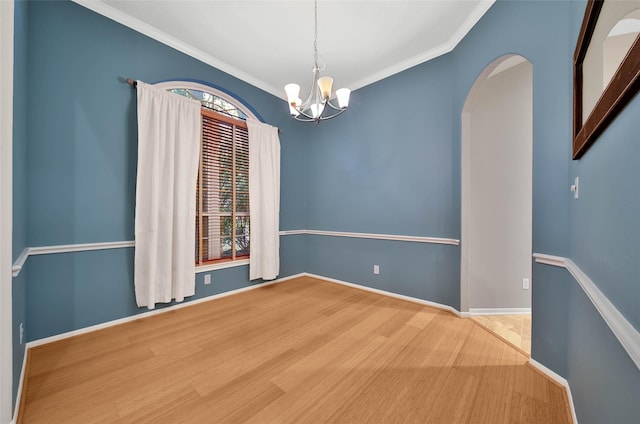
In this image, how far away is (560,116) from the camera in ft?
4.95

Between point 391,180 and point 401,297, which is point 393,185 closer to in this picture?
point 391,180

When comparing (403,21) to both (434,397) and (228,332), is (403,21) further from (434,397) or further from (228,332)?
(228,332)

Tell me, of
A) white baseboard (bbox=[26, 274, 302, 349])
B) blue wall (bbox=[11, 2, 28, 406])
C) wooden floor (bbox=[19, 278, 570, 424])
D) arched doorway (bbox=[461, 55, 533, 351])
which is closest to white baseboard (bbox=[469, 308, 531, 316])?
arched doorway (bbox=[461, 55, 533, 351])

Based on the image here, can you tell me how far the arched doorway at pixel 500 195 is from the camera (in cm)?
249

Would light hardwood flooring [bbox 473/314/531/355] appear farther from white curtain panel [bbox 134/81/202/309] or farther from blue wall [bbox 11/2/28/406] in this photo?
blue wall [bbox 11/2/28/406]

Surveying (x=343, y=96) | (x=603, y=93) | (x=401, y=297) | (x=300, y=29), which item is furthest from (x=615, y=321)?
(x=300, y=29)

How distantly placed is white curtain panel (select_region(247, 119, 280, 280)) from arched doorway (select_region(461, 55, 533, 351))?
7.78ft

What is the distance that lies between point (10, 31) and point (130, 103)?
1.50m

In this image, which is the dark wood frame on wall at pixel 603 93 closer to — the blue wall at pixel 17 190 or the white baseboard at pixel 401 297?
the white baseboard at pixel 401 297

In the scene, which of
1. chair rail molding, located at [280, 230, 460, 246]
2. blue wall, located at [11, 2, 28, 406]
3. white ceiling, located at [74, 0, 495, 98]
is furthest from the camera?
chair rail molding, located at [280, 230, 460, 246]

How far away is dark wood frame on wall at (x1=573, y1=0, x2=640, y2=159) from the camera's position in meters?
0.56

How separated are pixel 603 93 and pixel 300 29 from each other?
2.43 m

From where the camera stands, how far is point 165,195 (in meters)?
2.44

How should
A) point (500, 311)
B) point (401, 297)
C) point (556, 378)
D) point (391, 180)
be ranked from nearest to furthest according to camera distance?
point (556, 378), point (500, 311), point (401, 297), point (391, 180)
